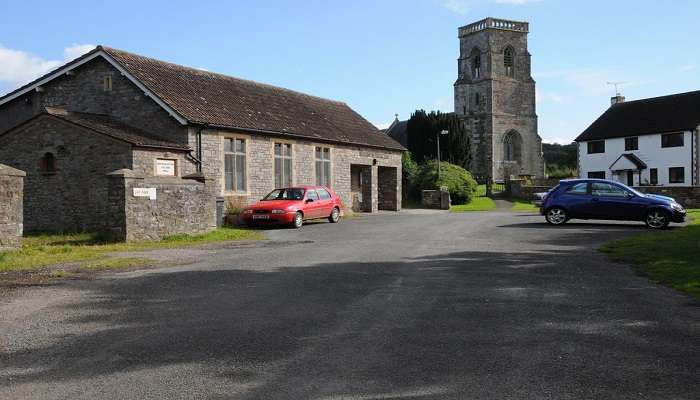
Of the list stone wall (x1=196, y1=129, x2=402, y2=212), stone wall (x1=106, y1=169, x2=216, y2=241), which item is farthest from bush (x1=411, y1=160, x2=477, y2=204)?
stone wall (x1=106, y1=169, x2=216, y2=241)

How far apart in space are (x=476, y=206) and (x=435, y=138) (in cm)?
1854

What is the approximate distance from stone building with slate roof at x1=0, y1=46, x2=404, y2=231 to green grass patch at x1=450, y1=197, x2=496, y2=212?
370 inches

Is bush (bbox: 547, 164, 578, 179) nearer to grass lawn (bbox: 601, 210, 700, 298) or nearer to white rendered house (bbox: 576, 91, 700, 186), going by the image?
white rendered house (bbox: 576, 91, 700, 186)

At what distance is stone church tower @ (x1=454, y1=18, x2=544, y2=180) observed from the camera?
69.6 m

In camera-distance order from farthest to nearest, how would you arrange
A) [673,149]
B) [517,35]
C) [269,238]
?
[517,35] → [673,149] → [269,238]

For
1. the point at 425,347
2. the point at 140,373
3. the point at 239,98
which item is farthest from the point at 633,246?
the point at 239,98

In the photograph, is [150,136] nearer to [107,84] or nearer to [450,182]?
[107,84]

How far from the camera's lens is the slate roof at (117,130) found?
804 inches

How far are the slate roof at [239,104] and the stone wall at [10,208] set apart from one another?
26.5 feet

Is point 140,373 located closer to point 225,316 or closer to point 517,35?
point 225,316

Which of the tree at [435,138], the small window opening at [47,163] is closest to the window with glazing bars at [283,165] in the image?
the small window opening at [47,163]

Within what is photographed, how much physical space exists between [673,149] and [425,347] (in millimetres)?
50817

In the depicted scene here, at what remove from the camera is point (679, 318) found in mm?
6824

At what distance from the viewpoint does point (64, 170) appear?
2119 centimetres
